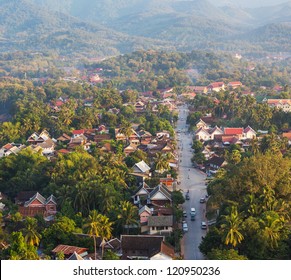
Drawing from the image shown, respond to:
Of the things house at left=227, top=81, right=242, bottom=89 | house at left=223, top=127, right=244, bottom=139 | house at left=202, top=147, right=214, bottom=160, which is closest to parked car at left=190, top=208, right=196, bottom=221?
house at left=202, top=147, right=214, bottom=160

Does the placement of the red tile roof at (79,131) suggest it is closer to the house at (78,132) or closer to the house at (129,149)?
the house at (78,132)

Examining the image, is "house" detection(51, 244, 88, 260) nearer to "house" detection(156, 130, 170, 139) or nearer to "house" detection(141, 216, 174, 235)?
"house" detection(141, 216, 174, 235)

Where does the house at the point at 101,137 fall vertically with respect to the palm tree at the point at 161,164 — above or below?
below

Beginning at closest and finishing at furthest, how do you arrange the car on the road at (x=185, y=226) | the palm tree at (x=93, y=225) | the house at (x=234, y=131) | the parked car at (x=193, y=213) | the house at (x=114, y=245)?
the palm tree at (x=93, y=225) → the house at (x=114, y=245) → the car on the road at (x=185, y=226) → the parked car at (x=193, y=213) → the house at (x=234, y=131)

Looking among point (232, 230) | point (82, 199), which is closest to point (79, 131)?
point (82, 199)

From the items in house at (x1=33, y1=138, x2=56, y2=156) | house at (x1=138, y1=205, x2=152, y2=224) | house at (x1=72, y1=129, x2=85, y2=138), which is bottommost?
house at (x1=72, y1=129, x2=85, y2=138)

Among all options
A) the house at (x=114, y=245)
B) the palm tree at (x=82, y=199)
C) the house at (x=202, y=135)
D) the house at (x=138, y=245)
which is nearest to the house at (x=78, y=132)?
the house at (x=202, y=135)

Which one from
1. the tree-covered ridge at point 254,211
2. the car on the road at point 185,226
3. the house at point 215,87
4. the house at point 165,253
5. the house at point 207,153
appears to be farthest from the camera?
the house at point 215,87
